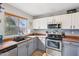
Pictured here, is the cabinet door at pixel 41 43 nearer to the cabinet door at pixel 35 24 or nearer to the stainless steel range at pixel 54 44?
the stainless steel range at pixel 54 44

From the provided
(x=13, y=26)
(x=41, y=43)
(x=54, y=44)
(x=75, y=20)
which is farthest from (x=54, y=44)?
(x=13, y=26)

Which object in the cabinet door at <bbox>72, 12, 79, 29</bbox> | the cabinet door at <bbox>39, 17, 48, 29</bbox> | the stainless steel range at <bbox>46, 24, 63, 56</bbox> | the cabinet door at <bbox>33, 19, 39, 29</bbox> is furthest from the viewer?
the cabinet door at <bbox>33, 19, 39, 29</bbox>

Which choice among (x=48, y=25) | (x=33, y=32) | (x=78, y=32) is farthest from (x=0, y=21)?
(x=78, y=32)

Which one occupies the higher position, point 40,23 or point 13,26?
point 40,23

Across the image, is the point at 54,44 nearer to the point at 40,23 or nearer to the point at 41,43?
the point at 41,43

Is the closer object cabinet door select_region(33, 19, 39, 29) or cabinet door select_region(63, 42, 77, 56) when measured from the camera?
cabinet door select_region(63, 42, 77, 56)

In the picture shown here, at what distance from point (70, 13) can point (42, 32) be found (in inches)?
70.4

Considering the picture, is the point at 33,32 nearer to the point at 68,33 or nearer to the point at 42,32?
the point at 42,32

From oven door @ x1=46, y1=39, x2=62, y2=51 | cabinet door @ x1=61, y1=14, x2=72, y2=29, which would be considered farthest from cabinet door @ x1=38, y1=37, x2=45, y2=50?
cabinet door @ x1=61, y1=14, x2=72, y2=29

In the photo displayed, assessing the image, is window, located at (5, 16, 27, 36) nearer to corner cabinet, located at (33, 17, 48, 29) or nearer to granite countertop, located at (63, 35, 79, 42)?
corner cabinet, located at (33, 17, 48, 29)

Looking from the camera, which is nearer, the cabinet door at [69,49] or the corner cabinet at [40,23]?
the cabinet door at [69,49]

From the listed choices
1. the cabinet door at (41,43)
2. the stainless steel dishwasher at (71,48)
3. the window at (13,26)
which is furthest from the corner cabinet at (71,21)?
the window at (13,26)

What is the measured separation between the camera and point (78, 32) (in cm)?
309

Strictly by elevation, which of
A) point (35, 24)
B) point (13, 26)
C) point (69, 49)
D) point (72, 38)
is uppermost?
point (35, 24)
